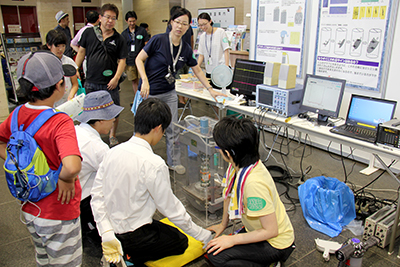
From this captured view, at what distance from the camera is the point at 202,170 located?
2.62m

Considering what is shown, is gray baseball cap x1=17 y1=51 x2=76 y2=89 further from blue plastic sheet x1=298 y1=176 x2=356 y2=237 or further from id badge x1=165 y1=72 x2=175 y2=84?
blue plastic sheet x1=298 y1=176 x2=356 y2=237

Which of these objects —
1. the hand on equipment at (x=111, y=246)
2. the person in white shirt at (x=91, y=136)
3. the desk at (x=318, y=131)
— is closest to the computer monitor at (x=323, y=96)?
the desk at (x=318, y=131)

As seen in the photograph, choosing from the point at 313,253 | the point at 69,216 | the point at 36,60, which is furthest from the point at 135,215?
the point at 313,253

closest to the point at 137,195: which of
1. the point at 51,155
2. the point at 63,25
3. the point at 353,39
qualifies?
the point at 51,155

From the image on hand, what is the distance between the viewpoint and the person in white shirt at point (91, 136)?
2033 millimetres

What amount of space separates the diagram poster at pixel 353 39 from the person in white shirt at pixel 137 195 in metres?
2.56

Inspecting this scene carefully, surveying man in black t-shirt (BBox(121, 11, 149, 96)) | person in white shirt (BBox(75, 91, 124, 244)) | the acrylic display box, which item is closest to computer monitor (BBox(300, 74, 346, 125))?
the acrylic display box

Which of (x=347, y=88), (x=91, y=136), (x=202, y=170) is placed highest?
(x=347, y=88)

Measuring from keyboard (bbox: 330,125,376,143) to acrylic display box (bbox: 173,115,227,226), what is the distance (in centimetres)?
100

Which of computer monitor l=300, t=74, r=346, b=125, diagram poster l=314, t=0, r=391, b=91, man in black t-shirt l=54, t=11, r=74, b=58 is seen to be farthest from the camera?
man in black t-shirt l=54, t=11, r=74, b=58

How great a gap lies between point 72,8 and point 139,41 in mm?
4935

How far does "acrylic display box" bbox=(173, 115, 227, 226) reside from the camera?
255 centimetres

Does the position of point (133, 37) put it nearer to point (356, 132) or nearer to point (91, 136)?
point (91, 136)

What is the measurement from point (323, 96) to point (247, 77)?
3.00 ft
